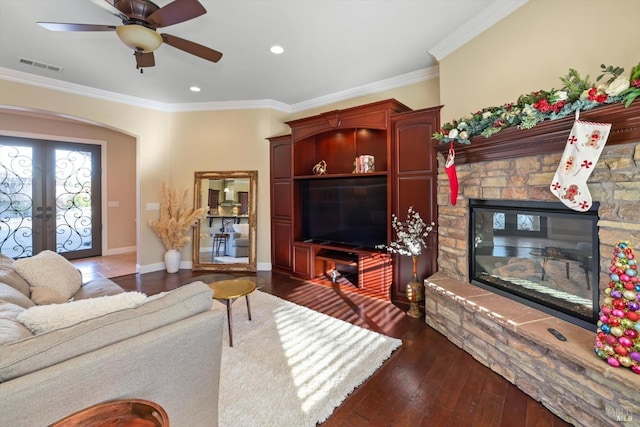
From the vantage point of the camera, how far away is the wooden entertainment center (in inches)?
129

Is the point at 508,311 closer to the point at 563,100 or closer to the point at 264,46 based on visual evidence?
the point at 563,100

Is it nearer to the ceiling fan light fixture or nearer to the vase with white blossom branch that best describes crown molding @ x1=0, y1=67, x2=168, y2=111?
the ceiling fan light fixture

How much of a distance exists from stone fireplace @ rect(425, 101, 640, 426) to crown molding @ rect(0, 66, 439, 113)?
Answer: 1641 mm

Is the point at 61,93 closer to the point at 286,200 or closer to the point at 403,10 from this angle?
the point at 286,200

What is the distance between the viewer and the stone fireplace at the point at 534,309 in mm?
1575

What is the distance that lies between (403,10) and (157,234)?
191 inches

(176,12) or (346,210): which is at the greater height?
(176,12)

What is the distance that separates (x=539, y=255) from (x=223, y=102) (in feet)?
16.0

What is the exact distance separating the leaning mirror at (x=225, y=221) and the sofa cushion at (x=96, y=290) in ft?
7.11

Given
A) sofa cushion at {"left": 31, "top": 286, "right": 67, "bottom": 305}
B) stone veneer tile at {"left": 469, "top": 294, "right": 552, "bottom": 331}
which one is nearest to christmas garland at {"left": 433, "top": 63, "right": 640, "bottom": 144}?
stone veneer tile at {"left": 469, "top": 294, "right": 552, "bottom": 331}

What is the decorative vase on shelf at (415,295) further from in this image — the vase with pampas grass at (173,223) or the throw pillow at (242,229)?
the vase with pampas grass at (173,223)

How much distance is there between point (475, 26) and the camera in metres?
2.65

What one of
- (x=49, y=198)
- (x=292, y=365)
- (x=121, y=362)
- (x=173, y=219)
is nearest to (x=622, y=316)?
→ (x=292, y=365)

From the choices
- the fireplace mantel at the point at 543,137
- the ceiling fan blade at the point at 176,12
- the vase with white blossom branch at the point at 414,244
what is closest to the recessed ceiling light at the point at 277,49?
the ceiling fan blade at the point at 176,12
